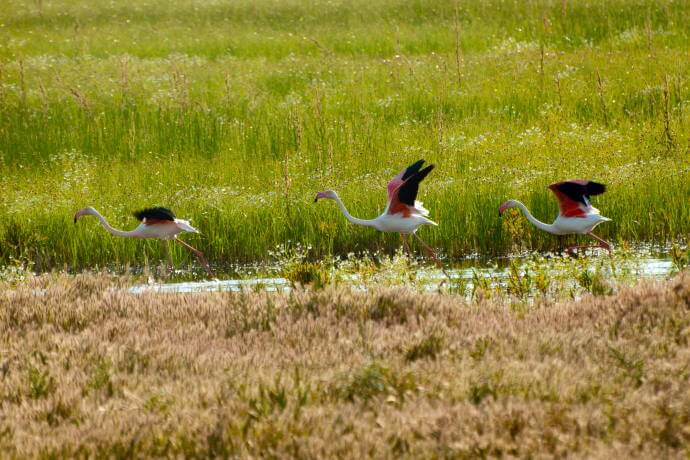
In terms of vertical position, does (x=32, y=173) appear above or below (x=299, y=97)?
below

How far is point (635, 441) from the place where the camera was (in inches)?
221

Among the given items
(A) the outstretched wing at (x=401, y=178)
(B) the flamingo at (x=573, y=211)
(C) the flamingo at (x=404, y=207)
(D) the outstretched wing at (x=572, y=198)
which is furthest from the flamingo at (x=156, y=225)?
(D) the outstretched wing at (x=572, y=198)

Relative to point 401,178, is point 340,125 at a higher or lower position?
higher

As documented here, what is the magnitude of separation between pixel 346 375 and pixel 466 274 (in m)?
5.45

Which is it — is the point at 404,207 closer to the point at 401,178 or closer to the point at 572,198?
the point at 401,178

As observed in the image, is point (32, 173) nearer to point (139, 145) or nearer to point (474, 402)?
point (139, 145)

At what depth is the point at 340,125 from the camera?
62.7 feet

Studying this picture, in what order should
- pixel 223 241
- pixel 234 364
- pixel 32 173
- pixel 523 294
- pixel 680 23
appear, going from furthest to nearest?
pixel 680 23, pixel 32 173, pixel 223 241, pixel 523 294, pixel 234 364

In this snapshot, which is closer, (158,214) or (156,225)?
(158,214)

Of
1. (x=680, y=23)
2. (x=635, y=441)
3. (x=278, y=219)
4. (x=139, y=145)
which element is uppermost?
(x=680, y=23)

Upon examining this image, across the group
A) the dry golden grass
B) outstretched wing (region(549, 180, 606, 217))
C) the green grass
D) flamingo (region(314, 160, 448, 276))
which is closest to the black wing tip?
the green grass

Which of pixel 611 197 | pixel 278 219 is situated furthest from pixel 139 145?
pixel 611 197

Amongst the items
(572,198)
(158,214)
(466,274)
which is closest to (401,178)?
(466,274)

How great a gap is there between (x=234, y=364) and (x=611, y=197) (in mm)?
8022
